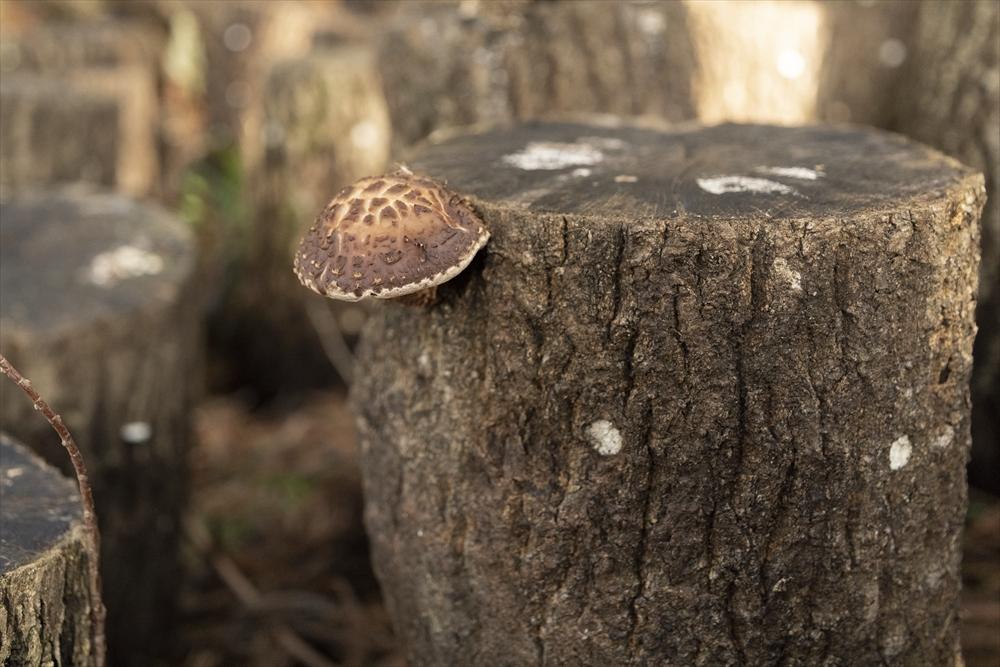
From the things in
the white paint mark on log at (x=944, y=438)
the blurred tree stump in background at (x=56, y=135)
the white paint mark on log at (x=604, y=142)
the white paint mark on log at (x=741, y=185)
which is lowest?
the white paint mark on log at (x=944, y=438)

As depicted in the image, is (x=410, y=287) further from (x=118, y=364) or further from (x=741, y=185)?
(x=118, y=364)

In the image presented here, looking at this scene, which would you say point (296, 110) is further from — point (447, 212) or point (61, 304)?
point (447, 212)

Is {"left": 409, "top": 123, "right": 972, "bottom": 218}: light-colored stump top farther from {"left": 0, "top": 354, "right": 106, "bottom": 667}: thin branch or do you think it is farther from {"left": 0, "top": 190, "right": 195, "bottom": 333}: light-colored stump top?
{"left": 0, "top": 190, "right": 195, "bottom": 333}: light-colored stump top

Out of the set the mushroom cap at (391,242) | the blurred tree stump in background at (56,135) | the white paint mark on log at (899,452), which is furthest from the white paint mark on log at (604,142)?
the blurred tree stump in background at (56,135)

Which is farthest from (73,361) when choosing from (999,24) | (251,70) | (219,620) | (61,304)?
(251,70)

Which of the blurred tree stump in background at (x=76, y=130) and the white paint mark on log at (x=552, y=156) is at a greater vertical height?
the white paint mark on log at (x=552, y=156)

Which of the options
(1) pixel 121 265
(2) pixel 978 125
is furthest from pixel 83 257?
(2) pixel 978 125

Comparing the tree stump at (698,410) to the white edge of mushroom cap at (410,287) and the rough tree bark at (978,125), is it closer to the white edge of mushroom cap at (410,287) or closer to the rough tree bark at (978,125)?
the white edge of mushroom cap at (410,287)
